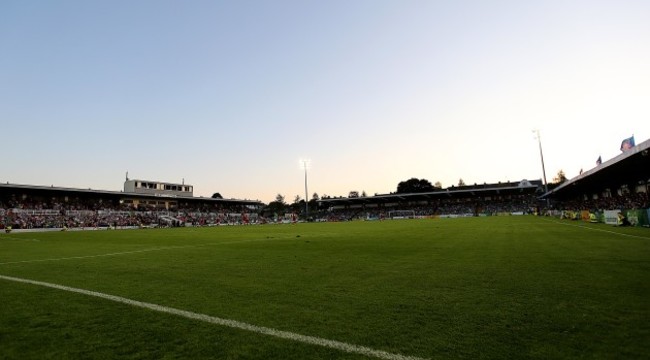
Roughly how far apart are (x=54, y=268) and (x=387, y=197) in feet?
325

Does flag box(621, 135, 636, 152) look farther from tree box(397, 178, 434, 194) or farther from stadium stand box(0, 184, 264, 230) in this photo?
tree box(397, 178, 434, 194)

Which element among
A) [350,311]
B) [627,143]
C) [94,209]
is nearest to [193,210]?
[94,209]

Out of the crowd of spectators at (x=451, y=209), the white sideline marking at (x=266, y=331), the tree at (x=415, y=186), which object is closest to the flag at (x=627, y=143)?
the white sideline marking at (x=266, y=331)

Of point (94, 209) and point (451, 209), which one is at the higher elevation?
point (94, 209)

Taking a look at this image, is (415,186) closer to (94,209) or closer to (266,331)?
(94,209)

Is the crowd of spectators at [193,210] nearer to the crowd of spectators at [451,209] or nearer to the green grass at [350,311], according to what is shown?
the crowd of spectators at [451,209]

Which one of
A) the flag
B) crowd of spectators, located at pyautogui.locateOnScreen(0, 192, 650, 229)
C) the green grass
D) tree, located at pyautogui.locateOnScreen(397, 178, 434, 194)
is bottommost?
the green grass

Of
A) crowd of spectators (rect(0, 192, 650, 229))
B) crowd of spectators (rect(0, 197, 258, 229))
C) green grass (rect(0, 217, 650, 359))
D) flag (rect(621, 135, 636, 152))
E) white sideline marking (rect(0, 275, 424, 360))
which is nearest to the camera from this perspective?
white sideline marking (rect(0, 275, 424, 360))

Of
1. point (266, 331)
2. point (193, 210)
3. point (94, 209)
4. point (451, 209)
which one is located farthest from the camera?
point (451, 209)

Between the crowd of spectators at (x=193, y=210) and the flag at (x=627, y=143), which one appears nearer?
the flag at (x=627, y=143)

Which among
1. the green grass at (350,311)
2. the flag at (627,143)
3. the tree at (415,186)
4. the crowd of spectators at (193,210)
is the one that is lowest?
the green grass at (350,311)

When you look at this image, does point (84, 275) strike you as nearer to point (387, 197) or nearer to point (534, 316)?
point (534, 316)

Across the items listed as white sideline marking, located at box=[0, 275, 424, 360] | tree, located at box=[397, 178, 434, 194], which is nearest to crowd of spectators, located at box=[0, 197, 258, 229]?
white sideline marking, located at box=[0, 275, 424, 360]

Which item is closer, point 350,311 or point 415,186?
point 350,311
